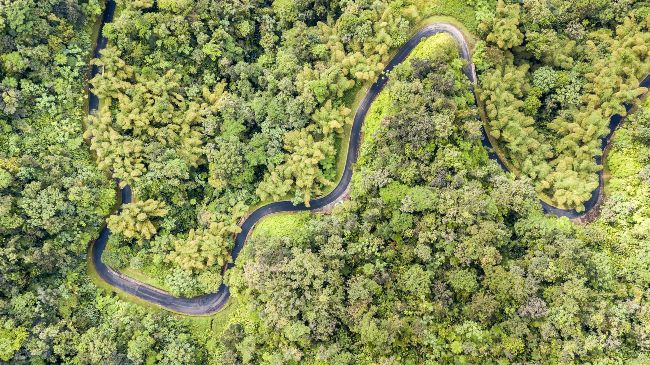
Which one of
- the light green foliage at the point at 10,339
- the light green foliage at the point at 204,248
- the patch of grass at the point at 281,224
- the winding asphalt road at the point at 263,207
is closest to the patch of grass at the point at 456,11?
the winding asphalt road at the point at 263,207

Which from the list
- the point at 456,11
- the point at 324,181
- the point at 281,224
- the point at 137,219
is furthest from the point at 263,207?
the point at 456,11

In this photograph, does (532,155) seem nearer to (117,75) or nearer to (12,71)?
(117,75)

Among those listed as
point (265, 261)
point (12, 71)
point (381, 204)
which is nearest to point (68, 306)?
point (265, 261)

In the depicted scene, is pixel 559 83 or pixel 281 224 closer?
pixel 281 224

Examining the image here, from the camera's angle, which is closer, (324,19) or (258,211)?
(258,211)

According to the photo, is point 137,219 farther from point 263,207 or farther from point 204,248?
point 263,207

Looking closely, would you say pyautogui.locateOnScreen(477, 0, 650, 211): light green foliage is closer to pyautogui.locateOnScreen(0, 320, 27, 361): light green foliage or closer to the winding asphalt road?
the winding asphalt road
